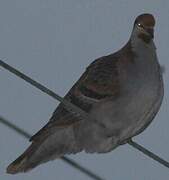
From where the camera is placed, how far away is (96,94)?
3908 millimetres

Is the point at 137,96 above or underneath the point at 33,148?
above

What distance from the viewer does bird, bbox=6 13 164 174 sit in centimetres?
380

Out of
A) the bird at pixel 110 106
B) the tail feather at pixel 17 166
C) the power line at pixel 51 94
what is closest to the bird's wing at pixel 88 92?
the bird at pixel 110 106

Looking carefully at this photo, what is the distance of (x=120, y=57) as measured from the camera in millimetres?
3980

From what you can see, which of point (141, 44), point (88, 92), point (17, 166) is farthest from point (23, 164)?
point (141, 44)

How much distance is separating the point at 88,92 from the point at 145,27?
1.36 ft

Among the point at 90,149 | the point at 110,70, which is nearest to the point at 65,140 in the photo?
the point at 90,149

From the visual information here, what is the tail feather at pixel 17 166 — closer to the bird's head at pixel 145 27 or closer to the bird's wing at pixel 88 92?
the bird's wing at pixel 88 92

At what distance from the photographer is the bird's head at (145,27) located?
388 centimetres

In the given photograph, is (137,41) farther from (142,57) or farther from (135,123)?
(135,123)

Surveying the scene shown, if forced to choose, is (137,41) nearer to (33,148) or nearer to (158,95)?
(158,95)

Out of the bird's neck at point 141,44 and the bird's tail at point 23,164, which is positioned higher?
the bird's neck at point 141,44

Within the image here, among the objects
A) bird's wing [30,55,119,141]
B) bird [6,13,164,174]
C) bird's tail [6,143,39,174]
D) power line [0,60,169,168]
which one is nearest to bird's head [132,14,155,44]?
bird [6,13,164,174]

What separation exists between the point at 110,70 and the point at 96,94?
14 centimetres
